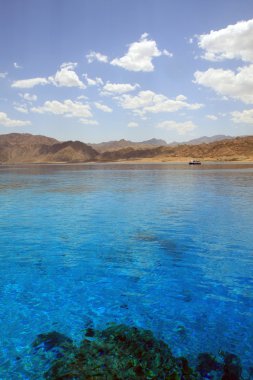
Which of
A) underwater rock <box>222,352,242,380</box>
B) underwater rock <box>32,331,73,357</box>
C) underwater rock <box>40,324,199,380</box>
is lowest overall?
underwater rock <box>222,352,242,380</box>

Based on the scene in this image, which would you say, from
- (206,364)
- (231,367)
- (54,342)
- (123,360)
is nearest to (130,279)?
(54,342)

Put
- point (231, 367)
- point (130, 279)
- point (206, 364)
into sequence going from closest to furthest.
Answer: point (231, 367) → point (206, 364) → point (130, 279)

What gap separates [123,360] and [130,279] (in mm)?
5883

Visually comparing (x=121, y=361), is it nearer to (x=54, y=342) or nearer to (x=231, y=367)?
(x=54, y=342)

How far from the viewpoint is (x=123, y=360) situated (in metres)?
7.74

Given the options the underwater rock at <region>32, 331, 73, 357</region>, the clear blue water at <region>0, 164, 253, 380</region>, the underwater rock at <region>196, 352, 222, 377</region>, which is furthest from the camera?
the clear blue water at <region>0, 164, 253, 380</region>

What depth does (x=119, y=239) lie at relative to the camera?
2009cm

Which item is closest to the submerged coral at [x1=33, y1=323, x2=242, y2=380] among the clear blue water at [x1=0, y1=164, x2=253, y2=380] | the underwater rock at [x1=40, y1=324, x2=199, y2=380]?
the underwater rock at [x1=40, y1=324, x2=199, y2=380]

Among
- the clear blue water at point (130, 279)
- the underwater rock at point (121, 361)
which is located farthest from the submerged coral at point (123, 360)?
Answer: the clear blue water at point (130, 279)

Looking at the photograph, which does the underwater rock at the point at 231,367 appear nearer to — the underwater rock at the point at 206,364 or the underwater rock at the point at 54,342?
the underwater rock at the point at 206,364

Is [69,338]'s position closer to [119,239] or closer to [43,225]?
[119,239]

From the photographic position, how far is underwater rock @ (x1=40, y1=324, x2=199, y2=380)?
733 cm

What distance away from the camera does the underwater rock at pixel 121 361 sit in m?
7.33

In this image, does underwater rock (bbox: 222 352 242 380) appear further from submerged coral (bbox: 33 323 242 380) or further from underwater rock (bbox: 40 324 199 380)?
underwater rock (bbox: 40 324 199 380)
